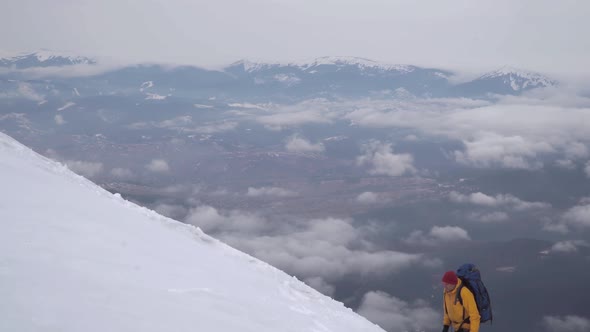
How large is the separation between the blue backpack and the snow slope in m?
3.04

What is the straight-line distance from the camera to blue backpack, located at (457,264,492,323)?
29.6ft

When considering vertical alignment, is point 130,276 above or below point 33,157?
below

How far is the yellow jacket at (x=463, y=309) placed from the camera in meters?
8.96

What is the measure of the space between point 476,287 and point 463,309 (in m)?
0.59

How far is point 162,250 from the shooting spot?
1036cm

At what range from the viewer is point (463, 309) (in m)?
9.16

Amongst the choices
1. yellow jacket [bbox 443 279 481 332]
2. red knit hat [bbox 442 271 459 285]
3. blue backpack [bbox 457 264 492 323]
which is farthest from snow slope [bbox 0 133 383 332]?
blue backpack [bbox 457 264 492 323]

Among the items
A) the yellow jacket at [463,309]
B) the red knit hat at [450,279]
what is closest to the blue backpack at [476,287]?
the yellow jacket at [463,309]

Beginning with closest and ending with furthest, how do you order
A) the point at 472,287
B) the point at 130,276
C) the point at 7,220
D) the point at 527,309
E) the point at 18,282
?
the point at 18,282
the point at 130,276
the point at 7,220
the point at 472,287
the point at 527,309

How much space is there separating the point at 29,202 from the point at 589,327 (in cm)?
22940

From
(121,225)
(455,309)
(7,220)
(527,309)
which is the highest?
(527,309)

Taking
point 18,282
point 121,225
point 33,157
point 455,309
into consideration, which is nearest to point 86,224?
point 121,225

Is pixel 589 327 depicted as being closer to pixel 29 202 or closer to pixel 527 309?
pixel 527 309

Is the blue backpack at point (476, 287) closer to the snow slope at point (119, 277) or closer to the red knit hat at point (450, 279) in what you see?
the red knit hat at point (450, 279)
